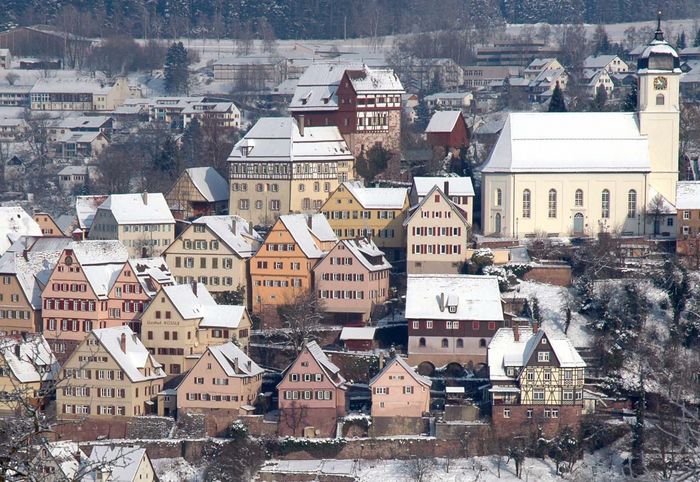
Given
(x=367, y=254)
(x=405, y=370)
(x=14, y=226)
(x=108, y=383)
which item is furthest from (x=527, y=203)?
(x=14, y=226)

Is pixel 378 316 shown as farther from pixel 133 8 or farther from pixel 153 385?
pixel 133 8

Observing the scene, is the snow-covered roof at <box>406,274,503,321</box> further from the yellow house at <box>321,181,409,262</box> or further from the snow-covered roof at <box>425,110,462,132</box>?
the snow-covered roof at <box>425,110,462,132</box>

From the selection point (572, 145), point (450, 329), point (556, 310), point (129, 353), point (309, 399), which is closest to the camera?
point (309, 399)

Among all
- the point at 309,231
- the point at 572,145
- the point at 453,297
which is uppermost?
the point at 572,145

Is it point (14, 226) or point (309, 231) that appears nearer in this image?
point (309, 231)

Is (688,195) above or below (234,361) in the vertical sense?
above

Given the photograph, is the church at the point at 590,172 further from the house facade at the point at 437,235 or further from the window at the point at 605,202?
the house facade at the point at 437,235

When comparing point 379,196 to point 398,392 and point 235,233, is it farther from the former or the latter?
point 398,392
